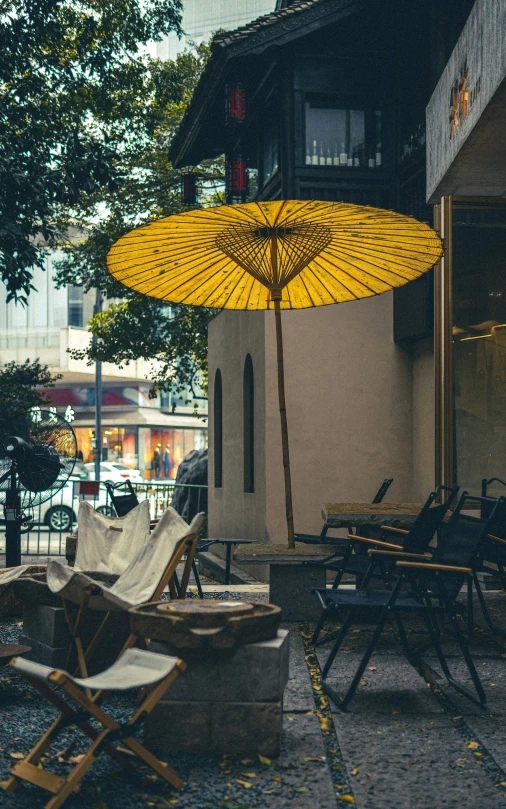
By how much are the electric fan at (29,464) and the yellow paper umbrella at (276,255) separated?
237cm

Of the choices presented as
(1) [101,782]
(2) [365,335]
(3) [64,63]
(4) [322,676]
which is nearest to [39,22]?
(3) [64,63]

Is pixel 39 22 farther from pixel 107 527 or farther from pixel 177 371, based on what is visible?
pixel 177 371

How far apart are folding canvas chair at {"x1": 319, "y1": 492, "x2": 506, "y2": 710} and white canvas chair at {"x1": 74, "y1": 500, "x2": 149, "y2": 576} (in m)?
1.28

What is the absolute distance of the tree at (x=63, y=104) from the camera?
10742mm

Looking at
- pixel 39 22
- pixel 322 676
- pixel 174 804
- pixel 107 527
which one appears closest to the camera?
pixel 174 804

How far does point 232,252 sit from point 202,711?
3.88 meters

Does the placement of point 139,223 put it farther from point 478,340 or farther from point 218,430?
point 478,340

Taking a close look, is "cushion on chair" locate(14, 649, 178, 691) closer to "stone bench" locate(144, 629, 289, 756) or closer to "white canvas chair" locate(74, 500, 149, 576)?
"stone bench" locate(144, 629, 289, 756)

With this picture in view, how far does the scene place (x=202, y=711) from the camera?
420cm

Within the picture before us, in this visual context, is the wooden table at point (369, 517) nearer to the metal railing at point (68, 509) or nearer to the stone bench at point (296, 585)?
the stone bench at point (296, 585)

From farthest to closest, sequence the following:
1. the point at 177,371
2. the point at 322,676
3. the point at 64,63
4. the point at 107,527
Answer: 1. the point at 177,371
2. the point at 64,63
3. the point at 107,527
4. the point at 322,676


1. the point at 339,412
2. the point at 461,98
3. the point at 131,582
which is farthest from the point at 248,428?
the point at 131,582

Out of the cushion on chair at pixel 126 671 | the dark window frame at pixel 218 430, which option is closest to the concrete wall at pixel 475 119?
the cushion on chair at pixel 126 671

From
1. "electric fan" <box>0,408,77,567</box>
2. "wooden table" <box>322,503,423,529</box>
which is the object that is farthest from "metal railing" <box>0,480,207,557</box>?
"wooden table" <box>322,503,423,529</box>
